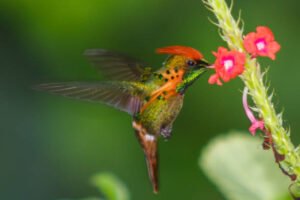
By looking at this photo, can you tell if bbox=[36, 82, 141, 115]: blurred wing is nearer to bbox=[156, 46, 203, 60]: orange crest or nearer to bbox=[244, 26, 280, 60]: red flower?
bbox=[156, 46, 203, 60]: orange crest

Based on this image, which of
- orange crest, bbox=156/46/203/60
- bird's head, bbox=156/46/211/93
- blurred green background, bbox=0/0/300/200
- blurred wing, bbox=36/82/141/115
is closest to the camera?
orange crest, bbox=156/46/203/60

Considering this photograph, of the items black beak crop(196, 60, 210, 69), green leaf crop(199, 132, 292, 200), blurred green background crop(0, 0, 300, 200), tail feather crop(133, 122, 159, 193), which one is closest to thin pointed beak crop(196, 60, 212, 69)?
black beak crop(196, 60, 210, 69)

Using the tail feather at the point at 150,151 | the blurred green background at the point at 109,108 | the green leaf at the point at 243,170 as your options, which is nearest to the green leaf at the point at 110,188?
the tail feather at the point at 150,151

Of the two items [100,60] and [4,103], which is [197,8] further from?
[100,60]

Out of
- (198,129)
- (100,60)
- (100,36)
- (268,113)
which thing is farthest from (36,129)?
(268,113)

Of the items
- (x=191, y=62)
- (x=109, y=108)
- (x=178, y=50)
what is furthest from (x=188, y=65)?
(x=109, y=108)

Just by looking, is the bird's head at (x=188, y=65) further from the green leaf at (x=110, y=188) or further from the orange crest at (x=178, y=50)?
the green leaf at (x=110, y=188)
